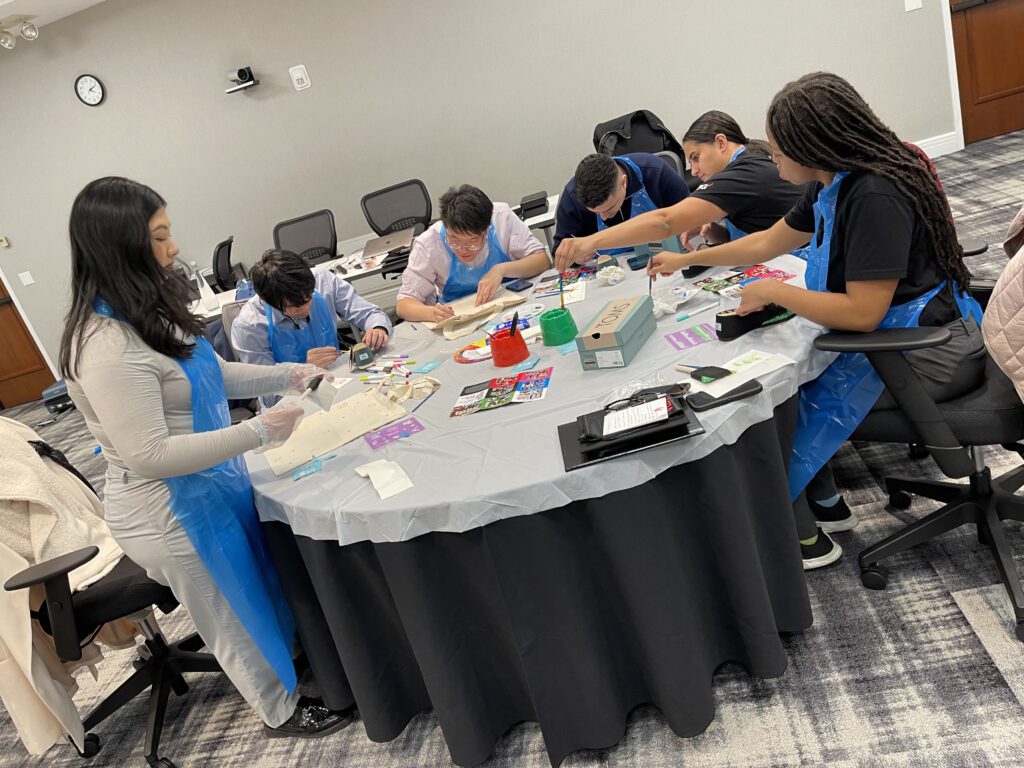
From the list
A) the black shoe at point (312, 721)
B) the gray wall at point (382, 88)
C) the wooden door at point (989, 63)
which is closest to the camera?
the black shoe at point (312, 721)

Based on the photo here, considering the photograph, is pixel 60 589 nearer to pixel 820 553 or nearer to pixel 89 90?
pixel 820 553

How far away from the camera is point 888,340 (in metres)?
1.53

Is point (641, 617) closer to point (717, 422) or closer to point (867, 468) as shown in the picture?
point (717, 422)

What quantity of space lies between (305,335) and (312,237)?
9.91ft

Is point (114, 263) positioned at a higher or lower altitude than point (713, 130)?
higher

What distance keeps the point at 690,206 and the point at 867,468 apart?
1.10 m

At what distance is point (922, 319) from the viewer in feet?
5.61

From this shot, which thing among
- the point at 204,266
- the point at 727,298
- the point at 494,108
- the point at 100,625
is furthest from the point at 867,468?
the point at 204,266

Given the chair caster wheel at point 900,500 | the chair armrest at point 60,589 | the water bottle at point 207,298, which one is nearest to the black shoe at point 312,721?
the chair armrest at point 60,589

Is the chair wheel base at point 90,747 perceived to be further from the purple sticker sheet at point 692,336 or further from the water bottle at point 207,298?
the water bottle at point 207,298

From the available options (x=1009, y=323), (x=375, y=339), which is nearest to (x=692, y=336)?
(x=1009, y=323)

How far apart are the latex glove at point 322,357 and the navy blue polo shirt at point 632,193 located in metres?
1.10

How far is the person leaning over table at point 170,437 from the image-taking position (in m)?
1.58

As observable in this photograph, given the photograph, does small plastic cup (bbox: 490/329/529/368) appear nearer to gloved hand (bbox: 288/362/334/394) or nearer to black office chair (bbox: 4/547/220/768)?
gloved hand (bbox: 288/362/334/394)
